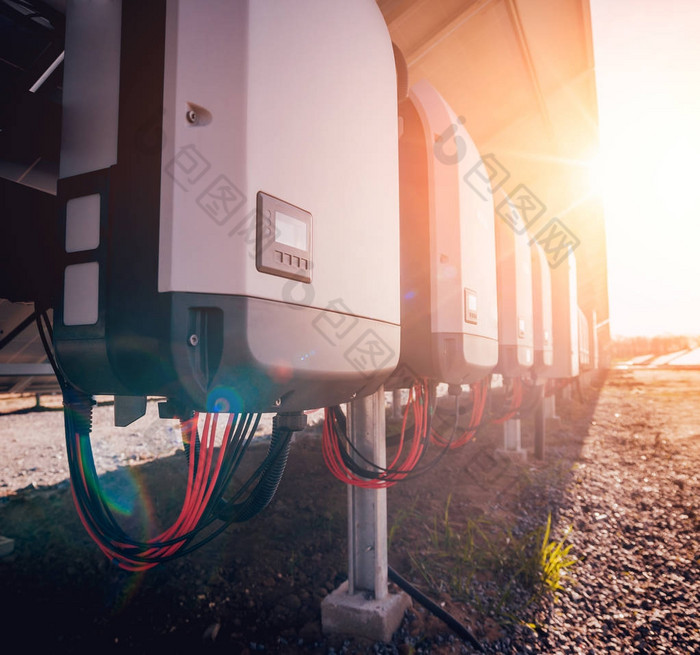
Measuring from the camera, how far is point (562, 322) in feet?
15.3

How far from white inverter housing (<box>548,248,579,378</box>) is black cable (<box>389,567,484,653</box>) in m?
3.29


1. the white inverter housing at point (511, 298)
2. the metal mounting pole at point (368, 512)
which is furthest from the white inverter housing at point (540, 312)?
the metal mounting pole at point (368, 512)

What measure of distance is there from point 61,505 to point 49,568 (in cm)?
81

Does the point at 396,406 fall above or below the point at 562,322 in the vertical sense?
below

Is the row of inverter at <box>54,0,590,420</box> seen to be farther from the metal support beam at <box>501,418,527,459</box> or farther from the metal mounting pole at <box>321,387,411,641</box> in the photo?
the metal support beam at <box>501,418,527,459</box>

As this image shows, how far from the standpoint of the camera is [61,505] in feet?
8.67

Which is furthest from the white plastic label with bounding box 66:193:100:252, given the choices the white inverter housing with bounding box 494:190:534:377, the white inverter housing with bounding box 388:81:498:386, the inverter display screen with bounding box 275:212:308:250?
the white inverter housing with bounding box 494:190:534:377

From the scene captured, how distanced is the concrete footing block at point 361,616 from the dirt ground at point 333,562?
4 centimetres

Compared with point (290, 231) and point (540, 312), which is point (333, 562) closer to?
point (290, 231)

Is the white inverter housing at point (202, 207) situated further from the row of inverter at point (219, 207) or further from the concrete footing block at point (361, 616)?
the concrete footing block at point (361, 616)

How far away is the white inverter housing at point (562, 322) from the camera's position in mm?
4602

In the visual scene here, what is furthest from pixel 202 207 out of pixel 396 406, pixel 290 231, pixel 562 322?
pixel 562 322

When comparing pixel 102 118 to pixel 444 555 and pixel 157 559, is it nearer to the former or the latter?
pixel 157 559

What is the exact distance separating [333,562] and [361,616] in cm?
58
